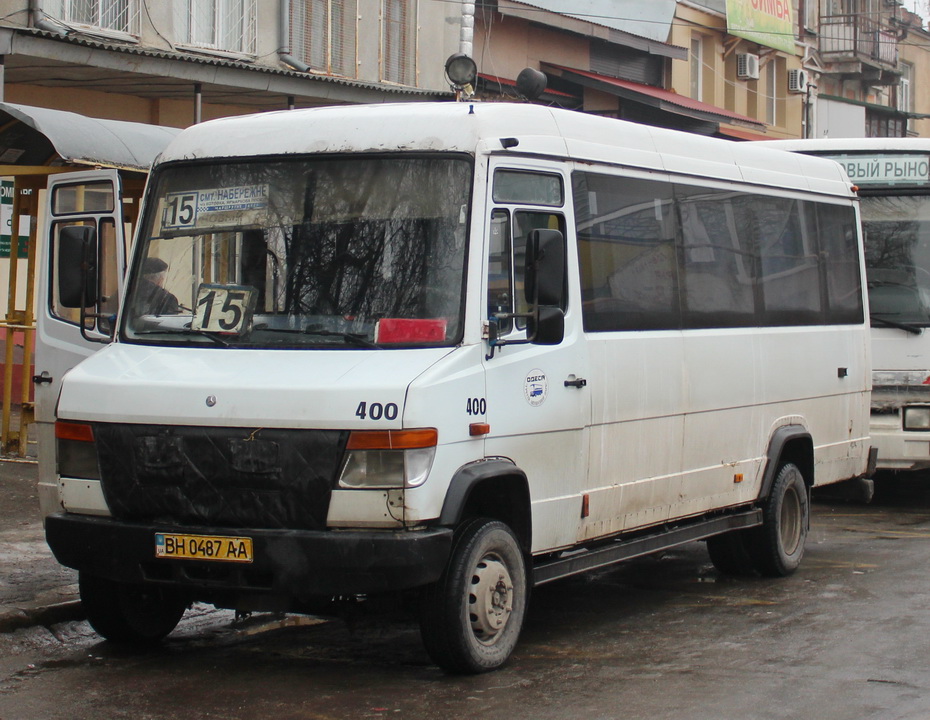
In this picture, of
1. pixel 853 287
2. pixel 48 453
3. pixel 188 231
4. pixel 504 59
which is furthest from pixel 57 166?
pixel 504 59

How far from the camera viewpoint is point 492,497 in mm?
7184

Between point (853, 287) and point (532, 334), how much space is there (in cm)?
467

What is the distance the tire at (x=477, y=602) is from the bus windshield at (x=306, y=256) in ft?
3.12

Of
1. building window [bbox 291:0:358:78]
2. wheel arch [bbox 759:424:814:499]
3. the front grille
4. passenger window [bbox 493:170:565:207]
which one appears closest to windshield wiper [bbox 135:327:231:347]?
the front grille

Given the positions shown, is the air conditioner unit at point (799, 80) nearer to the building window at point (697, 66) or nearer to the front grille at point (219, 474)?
the building window at point (697, 66)

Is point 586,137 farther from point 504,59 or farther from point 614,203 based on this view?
point 504,59

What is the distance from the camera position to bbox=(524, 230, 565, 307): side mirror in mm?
6938

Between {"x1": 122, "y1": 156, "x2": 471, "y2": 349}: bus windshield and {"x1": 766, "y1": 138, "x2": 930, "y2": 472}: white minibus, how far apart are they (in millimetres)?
6850

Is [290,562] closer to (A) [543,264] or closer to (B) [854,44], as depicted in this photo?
(A) [543,264]

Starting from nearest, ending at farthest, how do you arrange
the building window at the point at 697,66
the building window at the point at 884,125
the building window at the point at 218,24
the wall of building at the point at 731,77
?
the building window at the point at 218,24 < the wall of building at the point at 731,77 < the building window at the point at 697,66 < the building window at the point at 884,125

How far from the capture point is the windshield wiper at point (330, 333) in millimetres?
6855

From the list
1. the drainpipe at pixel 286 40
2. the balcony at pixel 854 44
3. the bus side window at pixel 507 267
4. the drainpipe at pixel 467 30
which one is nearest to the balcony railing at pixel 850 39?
the balcony at pixel 854 44

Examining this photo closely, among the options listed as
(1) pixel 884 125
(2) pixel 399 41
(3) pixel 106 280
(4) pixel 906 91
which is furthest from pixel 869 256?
(4) pixel 906 91

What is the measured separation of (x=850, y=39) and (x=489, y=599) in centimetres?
3678
